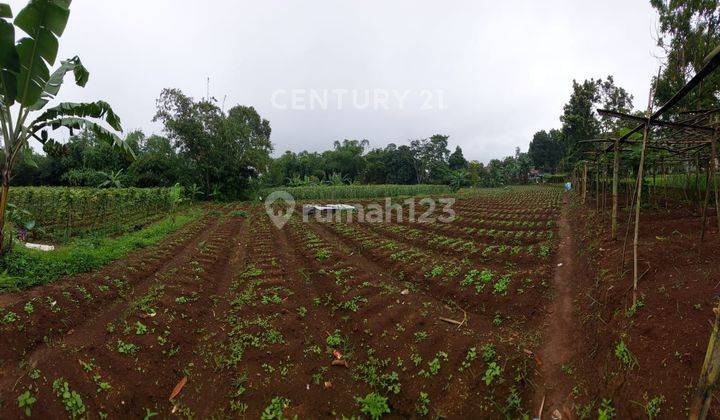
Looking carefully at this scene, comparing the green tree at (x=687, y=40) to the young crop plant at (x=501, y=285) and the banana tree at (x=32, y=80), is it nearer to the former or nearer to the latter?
the young crop plant at (x=501, y=285)

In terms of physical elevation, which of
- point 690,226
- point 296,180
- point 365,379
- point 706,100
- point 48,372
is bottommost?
point 365,379

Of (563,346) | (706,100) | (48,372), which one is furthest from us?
(706,100)

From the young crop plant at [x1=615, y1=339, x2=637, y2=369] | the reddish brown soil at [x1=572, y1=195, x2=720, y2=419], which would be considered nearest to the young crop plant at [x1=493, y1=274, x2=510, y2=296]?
the reddish brown soil at [x1=572, y1=195, x2=720, y2=419]

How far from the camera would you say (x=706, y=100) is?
13484 millimetres

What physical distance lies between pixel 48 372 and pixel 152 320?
1346 millimetres

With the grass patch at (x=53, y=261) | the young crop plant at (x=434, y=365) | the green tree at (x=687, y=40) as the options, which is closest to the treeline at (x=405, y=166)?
the green tree at (x=687, y=40)

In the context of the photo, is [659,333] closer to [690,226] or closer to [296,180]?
[690,226]

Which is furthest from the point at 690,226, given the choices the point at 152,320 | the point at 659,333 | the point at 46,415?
the point at 46,415

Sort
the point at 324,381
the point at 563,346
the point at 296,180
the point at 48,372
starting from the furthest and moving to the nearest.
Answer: the point at 296,180 → the point at 563,346 → the point at 324,381 → the point at 48,372

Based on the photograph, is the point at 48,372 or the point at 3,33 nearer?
the point at 48,372

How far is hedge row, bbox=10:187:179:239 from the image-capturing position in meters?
10.6

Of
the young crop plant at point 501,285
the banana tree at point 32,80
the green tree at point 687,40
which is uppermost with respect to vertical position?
the green tree at point 687,40

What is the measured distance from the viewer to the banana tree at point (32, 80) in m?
5.03

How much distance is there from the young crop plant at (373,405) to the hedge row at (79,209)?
10.6 metres
